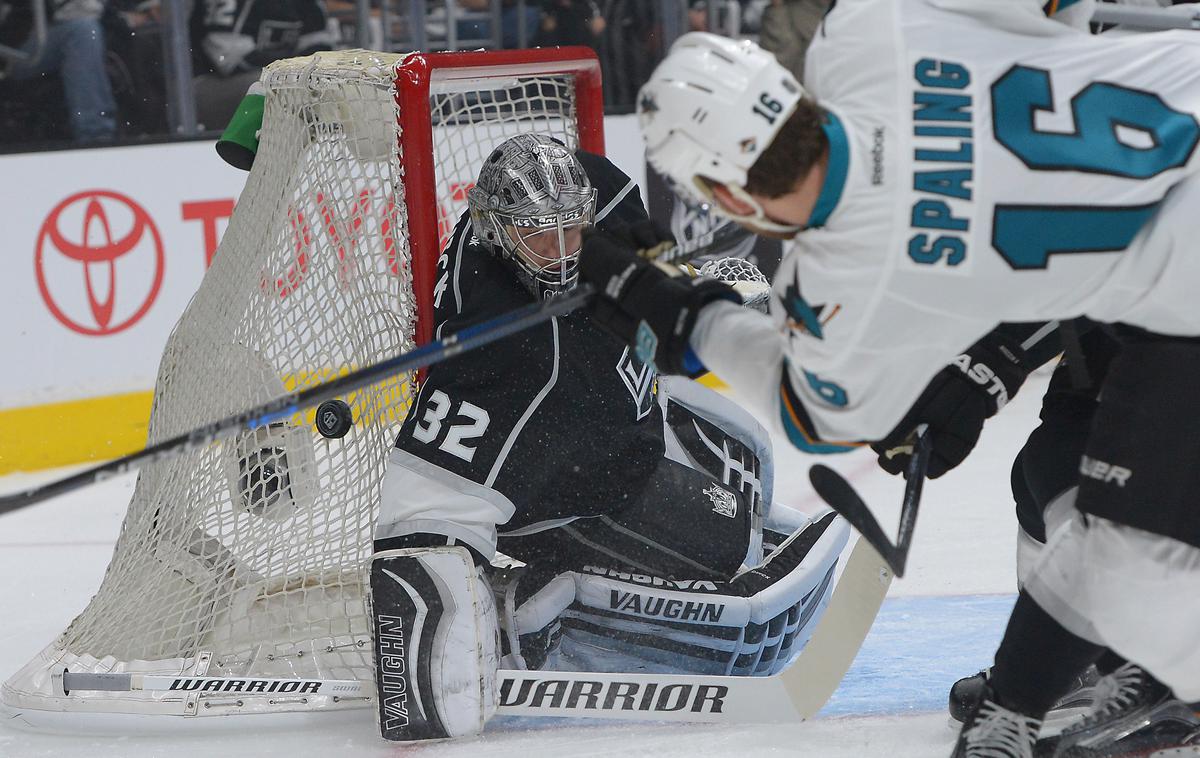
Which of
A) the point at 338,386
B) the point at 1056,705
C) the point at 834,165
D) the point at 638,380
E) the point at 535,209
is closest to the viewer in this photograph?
the point at 834,165

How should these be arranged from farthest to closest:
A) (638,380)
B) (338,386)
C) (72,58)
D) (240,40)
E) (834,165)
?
(240,40) → (72,58) → (638,380) → (338,386) → (834,165)

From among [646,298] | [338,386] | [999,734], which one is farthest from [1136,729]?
[338,386]

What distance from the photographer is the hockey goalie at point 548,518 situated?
2160 mm

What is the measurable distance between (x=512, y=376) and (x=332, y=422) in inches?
12.1

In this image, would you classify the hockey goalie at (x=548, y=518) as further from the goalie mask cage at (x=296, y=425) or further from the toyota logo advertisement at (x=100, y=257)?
the toyota logo advertisement at (x=100, y=257)

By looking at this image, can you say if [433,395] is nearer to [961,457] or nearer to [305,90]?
[305,90]

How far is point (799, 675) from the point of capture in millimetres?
2221

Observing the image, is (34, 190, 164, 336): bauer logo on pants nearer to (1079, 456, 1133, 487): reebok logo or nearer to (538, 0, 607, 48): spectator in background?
(538, 0, 607, 48): spectator in background

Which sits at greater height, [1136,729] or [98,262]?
[1136,729]

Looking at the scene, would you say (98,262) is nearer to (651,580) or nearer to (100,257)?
(100,257)

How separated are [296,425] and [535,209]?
2.06 ft

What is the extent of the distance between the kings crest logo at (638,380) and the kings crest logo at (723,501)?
0.61 ft

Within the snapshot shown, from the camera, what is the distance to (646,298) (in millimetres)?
1797

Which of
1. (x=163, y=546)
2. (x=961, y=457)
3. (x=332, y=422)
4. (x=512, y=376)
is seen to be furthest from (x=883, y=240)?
(x=163, y=546)
